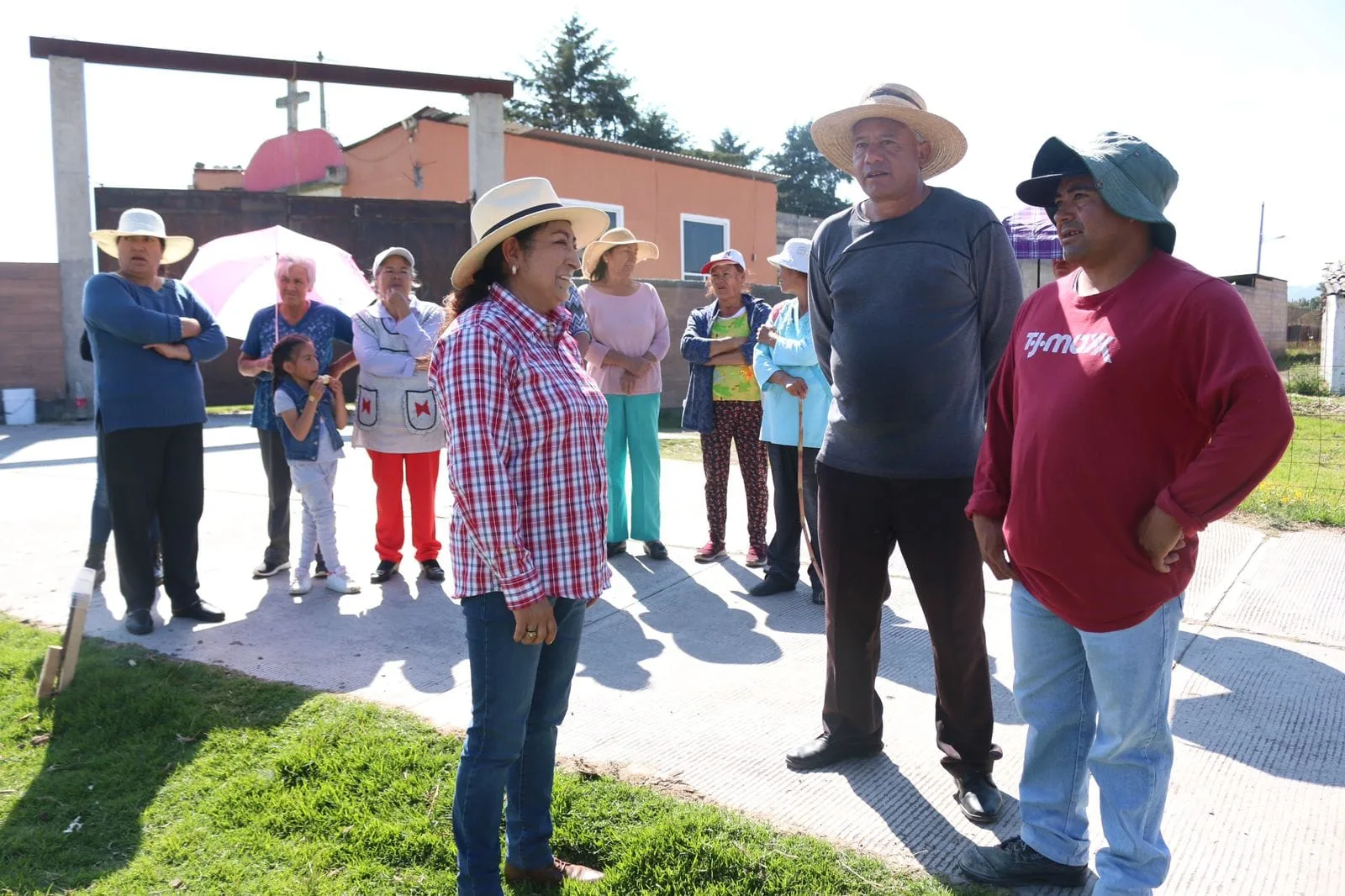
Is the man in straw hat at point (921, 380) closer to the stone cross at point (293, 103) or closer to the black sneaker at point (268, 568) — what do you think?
the black sneaker at point (268, 568)

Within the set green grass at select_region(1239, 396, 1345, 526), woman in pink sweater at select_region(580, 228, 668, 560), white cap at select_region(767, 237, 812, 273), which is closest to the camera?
white cap at select_region(767, 237, 812, 273)

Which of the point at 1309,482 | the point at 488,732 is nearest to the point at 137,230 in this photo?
the point at 488,732

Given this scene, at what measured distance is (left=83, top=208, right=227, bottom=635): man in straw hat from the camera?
501 cm

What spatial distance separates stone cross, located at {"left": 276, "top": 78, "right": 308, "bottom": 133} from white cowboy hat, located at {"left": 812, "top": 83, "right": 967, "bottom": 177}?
17197 mm

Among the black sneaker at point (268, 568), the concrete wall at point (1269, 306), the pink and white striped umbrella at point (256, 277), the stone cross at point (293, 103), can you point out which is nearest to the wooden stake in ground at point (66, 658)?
the black sneaker at point (268, 568)

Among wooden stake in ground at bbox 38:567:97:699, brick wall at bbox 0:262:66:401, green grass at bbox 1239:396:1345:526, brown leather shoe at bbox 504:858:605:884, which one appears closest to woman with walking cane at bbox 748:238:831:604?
green grass at bbox 1239:396:1345:526

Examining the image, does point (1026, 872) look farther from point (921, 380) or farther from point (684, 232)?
point (684, 232)

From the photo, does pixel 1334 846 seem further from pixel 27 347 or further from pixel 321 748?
pixel 27 347

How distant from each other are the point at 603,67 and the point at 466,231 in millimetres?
26682

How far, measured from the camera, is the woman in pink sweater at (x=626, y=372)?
652 cm

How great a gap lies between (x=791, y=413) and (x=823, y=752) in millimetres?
2591

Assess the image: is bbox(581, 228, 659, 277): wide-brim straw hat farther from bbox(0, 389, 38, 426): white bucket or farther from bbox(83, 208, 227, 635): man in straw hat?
bbox(0, 389, 38, 426): white bucket

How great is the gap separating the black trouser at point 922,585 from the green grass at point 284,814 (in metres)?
0.64

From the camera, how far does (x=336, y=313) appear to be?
614cm
